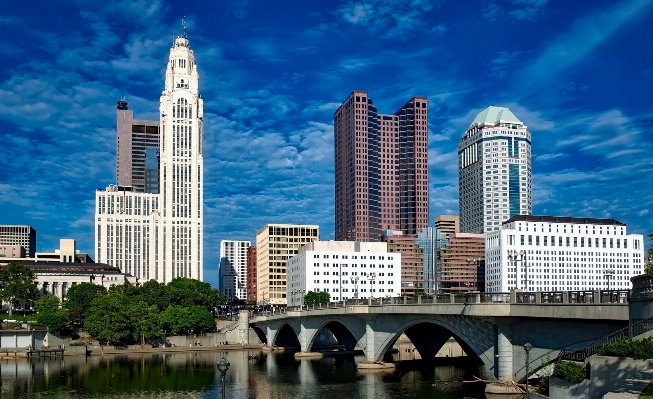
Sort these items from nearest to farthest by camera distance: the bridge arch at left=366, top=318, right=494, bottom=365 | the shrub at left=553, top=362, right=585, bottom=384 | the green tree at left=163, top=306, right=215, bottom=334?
1. the shrub at left=553, top=362, right=585, bottom=384
2. the bridge arch at left=366, top=318, right=494, bottom=365
3. the green tree at left=163, top=306, right=215, bottom=334

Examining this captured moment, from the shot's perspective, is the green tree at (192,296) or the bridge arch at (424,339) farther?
the green tree at (192,296)

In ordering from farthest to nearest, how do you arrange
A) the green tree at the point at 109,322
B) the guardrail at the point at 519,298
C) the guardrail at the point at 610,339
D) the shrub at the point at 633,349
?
the green tree at the point at 109,322 → the guardrail at the point at 519,298 → the guardrail at the point at 610,339 → the shrub at the point at 633,349

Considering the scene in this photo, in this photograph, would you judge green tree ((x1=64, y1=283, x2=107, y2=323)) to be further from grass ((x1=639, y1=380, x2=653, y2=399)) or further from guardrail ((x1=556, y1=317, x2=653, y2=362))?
grass ((x1=639, y1=380, x2=653, y2=399))

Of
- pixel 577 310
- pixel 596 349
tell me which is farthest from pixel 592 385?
pixel 577 310

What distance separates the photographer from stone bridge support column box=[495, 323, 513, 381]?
198 ft

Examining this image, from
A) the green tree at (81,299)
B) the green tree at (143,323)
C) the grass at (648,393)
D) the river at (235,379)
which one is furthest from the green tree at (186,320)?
the grass at (648,393)

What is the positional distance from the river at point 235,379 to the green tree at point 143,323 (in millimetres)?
15465

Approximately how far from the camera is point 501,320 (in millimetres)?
60344

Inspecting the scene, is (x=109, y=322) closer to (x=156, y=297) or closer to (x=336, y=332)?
(x=156, y=297)

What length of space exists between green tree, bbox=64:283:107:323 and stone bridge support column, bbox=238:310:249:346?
3352cm

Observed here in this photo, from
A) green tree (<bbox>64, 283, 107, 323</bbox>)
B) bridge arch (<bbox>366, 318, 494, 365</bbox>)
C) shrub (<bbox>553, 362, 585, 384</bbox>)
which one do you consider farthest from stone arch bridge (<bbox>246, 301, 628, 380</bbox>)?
green tree (<bbox>64, 283, 107, 323</bbox>)

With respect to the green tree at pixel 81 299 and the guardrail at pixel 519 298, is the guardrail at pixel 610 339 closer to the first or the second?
the guardrail at pixel 519 298

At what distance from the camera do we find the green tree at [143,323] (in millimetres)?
139125

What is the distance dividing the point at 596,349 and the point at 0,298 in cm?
15521
